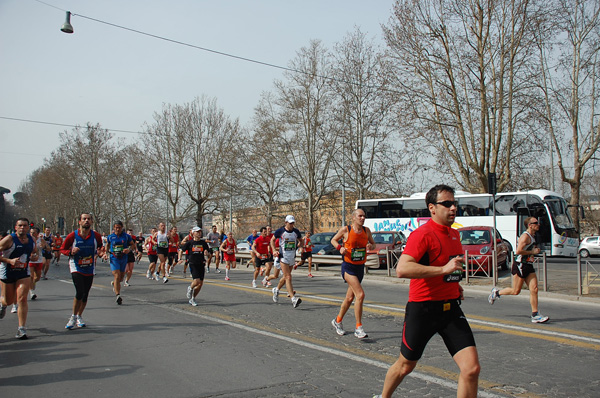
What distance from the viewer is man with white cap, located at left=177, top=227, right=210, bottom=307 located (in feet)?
36.6

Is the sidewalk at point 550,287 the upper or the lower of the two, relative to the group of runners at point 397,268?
lower

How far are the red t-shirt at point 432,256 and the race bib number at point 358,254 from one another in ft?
11.9

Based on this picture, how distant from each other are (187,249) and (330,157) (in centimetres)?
2870

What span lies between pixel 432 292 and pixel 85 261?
6643 millimetres

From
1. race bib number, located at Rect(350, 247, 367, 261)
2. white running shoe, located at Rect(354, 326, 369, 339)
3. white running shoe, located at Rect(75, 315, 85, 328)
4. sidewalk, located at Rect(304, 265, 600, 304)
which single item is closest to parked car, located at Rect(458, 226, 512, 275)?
sidewalk, located at Rect(304, 265, 600, 304)

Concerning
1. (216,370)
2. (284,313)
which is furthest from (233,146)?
(216,370)

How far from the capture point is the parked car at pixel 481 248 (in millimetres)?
16938

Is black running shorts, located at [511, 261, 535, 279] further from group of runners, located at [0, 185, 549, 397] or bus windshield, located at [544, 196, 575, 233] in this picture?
bus windshield, located at [544, 196, 575, 233]

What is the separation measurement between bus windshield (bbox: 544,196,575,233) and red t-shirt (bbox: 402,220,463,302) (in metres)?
24.8

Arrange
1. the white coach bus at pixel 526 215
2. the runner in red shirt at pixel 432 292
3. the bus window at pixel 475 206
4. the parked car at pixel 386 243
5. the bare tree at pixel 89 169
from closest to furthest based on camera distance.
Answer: the runner in red shirt at pixel 432 292 → the parked car at pixel 386 243 → the white coach bus at pixel 526 215 → the bus window at pixel 475 206 → the bare tree at pixel 89 169

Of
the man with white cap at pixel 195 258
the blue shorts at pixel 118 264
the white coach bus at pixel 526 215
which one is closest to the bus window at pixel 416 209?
the white coach bus at pixel 526 215

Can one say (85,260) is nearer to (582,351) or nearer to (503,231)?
(582,351)

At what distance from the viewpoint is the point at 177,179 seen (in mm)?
49219

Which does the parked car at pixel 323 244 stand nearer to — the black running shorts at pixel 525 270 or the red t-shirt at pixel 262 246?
the red t-shirt at pixel 262 246
